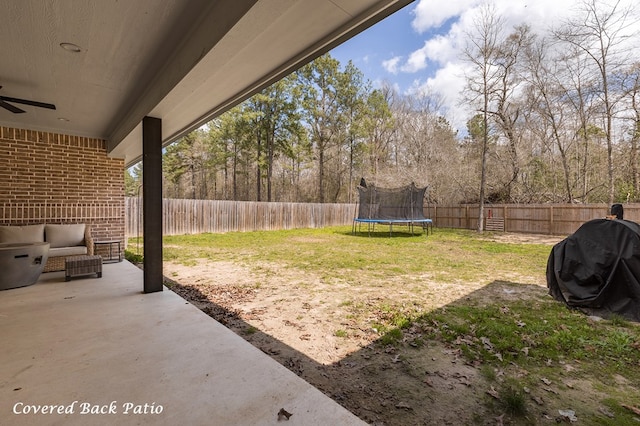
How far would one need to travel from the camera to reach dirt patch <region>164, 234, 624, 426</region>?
1.72 meters

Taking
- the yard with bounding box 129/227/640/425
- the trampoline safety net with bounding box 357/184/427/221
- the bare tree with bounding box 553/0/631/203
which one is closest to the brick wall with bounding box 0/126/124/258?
the yard with bounding box 129/227/640/425

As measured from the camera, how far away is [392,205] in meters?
12.2

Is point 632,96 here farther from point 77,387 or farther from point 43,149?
point 43,149

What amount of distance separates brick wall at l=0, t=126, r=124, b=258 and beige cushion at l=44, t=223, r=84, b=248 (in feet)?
0.97

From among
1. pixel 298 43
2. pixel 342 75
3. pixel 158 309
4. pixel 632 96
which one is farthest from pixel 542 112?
pixel 158 309

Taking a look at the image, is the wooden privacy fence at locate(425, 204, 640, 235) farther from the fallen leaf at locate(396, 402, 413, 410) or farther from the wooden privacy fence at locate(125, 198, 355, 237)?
the fallen leaf at locate(396, 402, 413, 410)

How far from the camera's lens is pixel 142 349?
2.08 metres

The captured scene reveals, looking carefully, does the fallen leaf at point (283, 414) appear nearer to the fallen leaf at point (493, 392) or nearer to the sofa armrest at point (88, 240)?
the fallen leaf at point (493, 392)

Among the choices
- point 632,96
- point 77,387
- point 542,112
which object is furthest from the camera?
point 542,112

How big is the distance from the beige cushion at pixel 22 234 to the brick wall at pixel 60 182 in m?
0.35

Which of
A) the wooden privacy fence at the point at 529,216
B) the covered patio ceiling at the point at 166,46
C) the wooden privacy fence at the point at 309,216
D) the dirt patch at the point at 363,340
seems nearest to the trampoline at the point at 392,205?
the wooden privacy fence at the point at 529,216

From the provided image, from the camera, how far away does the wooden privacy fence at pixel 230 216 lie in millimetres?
10266

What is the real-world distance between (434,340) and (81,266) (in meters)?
4.66

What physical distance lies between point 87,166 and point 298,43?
5221 mm
